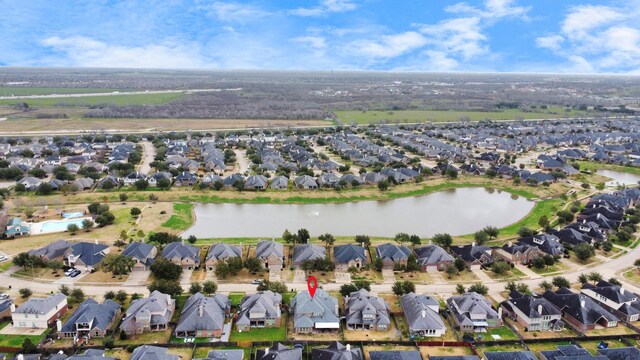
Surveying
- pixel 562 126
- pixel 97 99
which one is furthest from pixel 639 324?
pixel 97 99

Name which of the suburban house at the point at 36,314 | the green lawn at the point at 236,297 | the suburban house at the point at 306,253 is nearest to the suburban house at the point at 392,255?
the suburban house at the point at 306,253

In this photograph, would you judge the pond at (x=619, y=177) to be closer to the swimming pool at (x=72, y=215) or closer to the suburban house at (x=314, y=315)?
the suburban house at (x=314, y=315)

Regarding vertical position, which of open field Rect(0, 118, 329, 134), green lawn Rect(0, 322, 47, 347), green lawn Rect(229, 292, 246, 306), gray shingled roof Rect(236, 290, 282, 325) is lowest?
green lawn Rect(0, 322, 47, 347)

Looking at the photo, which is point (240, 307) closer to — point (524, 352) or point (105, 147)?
point (524, 352)

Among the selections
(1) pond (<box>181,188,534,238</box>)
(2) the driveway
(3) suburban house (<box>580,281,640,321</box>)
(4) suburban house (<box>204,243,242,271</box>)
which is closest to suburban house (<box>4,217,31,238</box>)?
(1) pond (<box>181,188,534,238</box>)

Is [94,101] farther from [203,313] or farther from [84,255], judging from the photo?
[203,313]

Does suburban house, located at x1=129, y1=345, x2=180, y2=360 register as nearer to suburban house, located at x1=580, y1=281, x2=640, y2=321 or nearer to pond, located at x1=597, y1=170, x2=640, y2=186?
suburban house, located at x1=580, y1=281, x2=640, y2=321
